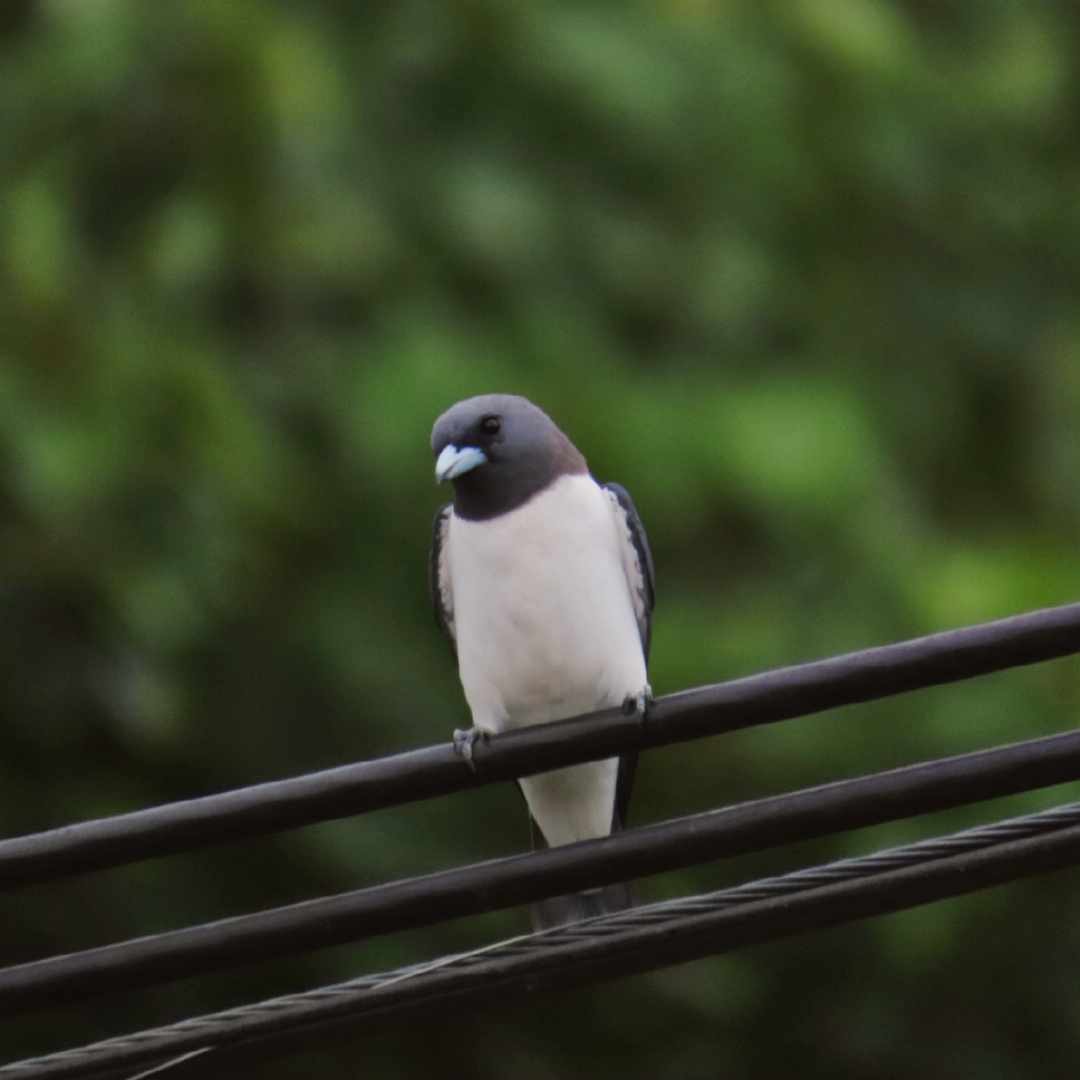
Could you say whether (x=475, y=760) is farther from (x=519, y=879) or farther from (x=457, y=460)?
(x=457, y=460)

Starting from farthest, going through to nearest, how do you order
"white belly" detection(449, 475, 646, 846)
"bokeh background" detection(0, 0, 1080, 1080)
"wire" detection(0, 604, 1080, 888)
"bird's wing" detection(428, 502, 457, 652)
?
1. "bokeh background" detection(0, 0, 1080, 1080)
2. "bird's wing" detection(428, 502, 457, 652)
3. "white belly" detection(449, 475, 646, 846)
4. "wire" detection(0, 604, 1080, 888)

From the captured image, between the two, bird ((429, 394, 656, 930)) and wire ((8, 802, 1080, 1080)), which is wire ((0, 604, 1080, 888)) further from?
bird ((429, 394, 656, 930))

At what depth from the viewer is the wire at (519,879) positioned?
A: 373 centimetres

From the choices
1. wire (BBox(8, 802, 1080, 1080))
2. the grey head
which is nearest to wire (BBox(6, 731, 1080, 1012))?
wire (BBox(8, 802, 1080, 1080))

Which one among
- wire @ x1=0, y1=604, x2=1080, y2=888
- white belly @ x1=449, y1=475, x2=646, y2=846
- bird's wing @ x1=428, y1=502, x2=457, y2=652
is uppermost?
bird's wing @ x1=428, y1=502, x2=457, y2=652

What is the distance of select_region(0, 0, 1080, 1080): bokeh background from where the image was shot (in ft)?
21.2

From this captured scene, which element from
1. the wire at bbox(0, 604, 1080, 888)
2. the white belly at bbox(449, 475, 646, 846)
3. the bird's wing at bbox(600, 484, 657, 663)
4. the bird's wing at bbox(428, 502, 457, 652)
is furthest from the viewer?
the bird's wing at bbox(428, 502, 457, 652)

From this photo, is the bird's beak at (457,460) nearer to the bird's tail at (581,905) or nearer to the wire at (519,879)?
the bird's tail at (581,905)

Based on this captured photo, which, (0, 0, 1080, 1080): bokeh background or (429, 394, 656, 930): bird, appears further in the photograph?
(0, 0, 1080, 1080): bokeh background

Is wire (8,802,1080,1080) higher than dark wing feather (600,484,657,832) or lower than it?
lower

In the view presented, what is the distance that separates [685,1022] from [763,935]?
375cm

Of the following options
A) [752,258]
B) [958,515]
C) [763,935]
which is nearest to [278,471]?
[752,258]

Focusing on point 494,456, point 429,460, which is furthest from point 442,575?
point 429,460

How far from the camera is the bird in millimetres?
5164
